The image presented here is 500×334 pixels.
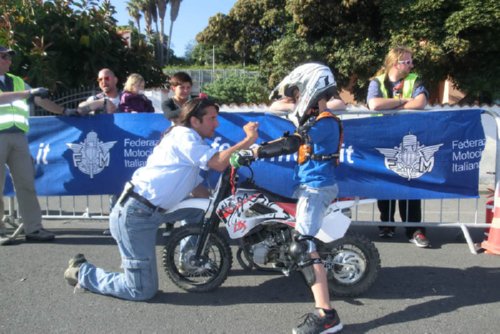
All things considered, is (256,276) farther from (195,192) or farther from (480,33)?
(480,33)

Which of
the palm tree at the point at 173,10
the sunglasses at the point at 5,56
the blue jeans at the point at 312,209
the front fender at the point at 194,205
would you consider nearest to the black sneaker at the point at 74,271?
the front fender at the point at 194,205

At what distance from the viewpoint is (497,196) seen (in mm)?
5148

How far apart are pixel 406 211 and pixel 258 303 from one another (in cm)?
244

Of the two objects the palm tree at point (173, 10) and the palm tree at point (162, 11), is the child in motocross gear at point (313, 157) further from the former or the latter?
the palm tree at point (173, 10)

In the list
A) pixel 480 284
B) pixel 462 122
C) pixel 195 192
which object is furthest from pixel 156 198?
pixel 462 122

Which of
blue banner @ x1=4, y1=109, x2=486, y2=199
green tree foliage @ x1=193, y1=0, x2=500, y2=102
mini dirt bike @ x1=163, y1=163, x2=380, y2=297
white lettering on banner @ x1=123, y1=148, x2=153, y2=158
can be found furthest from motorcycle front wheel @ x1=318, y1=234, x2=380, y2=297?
green tree foliage @ x1=193, y1=0, x2=500, y2=102

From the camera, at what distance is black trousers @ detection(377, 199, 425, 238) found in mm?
5641

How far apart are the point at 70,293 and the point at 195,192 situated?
145 cm

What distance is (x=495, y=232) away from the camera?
5145 millimetres

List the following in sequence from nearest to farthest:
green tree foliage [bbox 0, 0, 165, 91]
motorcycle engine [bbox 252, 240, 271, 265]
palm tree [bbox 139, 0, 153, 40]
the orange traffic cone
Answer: motorcycle engine [bbox 252, 240, 271, 265], the orange traffic cone, green tree foliage [bbox 0, 0, 165, 91], palm tree [bbox 139, 0, 153, 40]

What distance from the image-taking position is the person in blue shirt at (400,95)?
17.7 ft

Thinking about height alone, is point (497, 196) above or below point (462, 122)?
below

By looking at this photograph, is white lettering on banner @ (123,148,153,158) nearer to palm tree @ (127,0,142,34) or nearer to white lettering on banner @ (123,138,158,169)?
white lettering on banner @ (123,138,158,169)

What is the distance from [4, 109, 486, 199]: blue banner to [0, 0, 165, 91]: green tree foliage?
20.8 ft
